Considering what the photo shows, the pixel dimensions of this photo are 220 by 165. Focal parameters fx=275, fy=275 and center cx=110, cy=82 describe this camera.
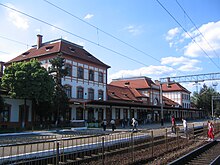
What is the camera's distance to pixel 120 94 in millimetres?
52688

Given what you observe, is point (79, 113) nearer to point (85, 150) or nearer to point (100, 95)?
point (100, 95)

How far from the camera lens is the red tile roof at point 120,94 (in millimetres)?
49534

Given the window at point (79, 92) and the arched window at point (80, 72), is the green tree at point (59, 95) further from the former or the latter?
the window at point (79, 92)

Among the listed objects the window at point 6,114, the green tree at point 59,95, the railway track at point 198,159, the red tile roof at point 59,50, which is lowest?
the railway track at point 198,159

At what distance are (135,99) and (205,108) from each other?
141ft

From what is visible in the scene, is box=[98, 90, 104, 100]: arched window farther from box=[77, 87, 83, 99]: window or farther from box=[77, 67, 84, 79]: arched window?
box=[77, 67, 84, 79]: arched window

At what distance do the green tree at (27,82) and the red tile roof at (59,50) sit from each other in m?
9.79

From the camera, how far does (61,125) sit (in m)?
33.2

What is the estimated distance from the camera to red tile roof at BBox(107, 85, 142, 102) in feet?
163

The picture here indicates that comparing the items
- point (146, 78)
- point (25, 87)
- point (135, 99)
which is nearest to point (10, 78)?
point (25, 87)

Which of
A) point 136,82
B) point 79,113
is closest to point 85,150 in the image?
point 79,113

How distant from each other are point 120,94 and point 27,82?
87.3 ft

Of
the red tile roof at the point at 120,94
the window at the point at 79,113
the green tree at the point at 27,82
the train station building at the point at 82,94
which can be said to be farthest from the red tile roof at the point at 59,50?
the green tree at the point at 27,82

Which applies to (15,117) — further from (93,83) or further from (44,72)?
(93,83)
